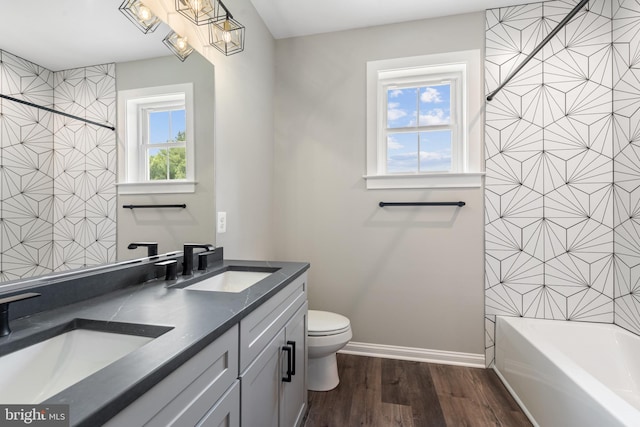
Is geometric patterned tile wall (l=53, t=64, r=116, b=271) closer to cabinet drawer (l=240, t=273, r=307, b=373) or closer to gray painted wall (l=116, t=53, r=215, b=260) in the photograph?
gray painted wall (l=116, t=53, r=215, b=260)

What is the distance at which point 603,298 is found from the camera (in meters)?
Result: 2.02

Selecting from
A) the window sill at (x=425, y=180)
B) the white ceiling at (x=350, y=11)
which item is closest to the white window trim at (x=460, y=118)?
the window sill at (x=425, y=180)

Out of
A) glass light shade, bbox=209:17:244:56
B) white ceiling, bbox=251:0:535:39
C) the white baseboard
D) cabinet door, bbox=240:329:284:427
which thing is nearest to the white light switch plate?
cabinet door, bbox=240:329:284:427

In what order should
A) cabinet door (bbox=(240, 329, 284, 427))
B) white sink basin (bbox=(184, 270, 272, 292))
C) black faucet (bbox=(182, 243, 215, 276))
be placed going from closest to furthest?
1. cabinet door (bbox=(240, 329, 284, 427))
2. black faucet (bbox=(182, 243, 215, 276))
3. white sink basin (bbox=(184, 270, 272, 292))

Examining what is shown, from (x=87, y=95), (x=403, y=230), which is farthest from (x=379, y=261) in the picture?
(x=87, y=95)

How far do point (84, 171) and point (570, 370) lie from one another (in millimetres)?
2158

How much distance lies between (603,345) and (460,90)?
197 centimetres

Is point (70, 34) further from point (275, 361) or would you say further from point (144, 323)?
point (275, 361)

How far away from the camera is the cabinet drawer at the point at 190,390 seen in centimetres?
51

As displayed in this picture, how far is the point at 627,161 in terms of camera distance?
74.4 inches

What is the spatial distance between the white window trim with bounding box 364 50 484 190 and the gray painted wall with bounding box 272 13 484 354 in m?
0.06

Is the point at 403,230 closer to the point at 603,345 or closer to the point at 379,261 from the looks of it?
the point at 379,261

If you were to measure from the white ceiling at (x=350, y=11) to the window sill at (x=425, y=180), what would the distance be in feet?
3.94

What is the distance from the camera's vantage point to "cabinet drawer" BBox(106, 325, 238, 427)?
20.0 inches
